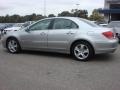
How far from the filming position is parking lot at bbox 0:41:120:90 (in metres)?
5.41

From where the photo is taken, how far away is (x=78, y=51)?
8.36 meters

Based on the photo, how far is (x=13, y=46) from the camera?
32.1 feet

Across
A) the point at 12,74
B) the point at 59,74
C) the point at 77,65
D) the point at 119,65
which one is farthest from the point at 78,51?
the point at 12,74

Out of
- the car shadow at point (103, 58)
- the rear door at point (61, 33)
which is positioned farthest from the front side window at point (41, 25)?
the car shadow at point (103, 58)

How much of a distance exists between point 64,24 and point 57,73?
2.74 meters

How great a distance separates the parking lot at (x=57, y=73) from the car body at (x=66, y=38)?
404 mm

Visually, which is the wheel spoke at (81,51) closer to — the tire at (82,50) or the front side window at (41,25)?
the tire at (82,50)

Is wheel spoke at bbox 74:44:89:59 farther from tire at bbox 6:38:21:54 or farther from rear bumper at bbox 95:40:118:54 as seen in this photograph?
tire at bbox 6:38:21:54

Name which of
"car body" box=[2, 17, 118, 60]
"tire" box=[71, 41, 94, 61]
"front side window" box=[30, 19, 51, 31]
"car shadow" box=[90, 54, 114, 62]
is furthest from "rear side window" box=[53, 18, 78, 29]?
"car shadow" box=[90, 54, 114, 62]

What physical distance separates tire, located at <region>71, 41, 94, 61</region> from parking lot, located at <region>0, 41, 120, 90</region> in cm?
24

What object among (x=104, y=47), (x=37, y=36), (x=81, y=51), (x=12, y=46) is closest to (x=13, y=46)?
(x=12, y=46)

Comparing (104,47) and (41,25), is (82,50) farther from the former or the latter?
(41,25)

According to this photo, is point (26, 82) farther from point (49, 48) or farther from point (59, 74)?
point (49, 48)

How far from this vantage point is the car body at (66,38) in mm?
8055
